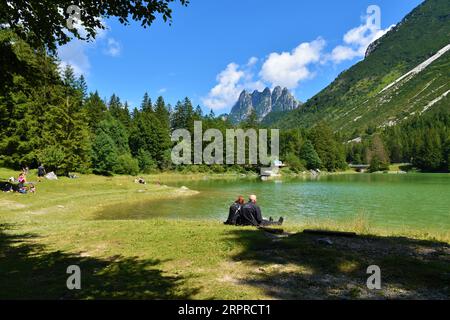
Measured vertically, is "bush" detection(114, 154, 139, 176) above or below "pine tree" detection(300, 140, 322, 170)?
below

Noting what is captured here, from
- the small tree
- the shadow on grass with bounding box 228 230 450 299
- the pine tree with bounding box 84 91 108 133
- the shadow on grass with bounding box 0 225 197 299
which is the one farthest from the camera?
the small tree

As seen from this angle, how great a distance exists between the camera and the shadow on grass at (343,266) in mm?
9414

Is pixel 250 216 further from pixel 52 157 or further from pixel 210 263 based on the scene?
pixel 52 157

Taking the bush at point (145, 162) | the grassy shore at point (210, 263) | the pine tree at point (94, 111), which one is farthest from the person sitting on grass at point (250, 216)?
the pine tree at point (94, 111)

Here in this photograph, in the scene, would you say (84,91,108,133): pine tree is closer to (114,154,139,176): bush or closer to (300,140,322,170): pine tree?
(114,154,139,176): bush

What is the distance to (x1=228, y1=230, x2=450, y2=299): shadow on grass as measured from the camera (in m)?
9.41

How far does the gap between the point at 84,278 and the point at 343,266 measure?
7.59m

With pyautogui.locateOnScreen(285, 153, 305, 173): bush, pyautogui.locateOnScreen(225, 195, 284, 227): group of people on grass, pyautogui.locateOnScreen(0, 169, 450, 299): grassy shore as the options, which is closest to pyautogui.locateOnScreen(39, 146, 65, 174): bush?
pyautogui.locateOnScreen(0, 169, 450, 299): grassy shore

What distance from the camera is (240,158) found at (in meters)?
127

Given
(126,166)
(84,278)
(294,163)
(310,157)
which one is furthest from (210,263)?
(310,157)

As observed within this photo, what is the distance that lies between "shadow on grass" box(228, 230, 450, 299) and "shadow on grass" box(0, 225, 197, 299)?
2519mm

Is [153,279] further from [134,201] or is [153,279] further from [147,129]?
[147,129]
